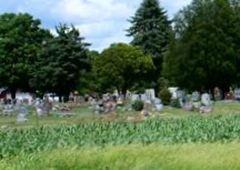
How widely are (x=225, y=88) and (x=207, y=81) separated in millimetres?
3460

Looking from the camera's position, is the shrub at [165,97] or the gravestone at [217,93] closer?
the shrub at [165,97]

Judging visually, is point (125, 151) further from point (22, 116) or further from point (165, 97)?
point (165, 97)

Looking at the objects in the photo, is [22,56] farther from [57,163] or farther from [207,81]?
[57,163]

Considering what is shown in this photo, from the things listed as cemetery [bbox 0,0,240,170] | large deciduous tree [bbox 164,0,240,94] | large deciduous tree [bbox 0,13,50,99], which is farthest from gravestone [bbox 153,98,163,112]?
large deciduous tree [bbox 0,13,50,99]

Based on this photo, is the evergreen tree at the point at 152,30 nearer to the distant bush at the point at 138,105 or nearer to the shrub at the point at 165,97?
the shrub at the point at 165,97

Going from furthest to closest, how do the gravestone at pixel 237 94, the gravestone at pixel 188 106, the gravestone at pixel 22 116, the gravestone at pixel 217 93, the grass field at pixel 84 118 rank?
the gravestone at pixel 217 93 < the gravestone at pixel 237 94 < the gravestone at pixel 188 106 < the gravestone at pixel 22 116 < the grass field at pixel 84 118

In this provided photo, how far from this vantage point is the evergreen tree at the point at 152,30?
8550 centimetres

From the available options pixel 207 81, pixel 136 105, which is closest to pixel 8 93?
pixel 207 81

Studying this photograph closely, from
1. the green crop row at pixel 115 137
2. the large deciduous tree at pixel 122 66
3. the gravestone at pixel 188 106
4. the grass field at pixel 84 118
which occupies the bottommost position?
the green crop row at pixel 115 137

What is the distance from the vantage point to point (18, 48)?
263 ft

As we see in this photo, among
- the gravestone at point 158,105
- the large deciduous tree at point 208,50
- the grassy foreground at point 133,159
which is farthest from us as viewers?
the large deciduous tree at point 208,50

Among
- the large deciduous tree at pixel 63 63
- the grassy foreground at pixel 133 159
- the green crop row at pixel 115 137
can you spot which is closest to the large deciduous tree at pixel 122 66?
the large deciduous tree at pixel 63 63

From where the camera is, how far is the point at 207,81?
226ft

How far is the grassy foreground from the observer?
44.6 feet
